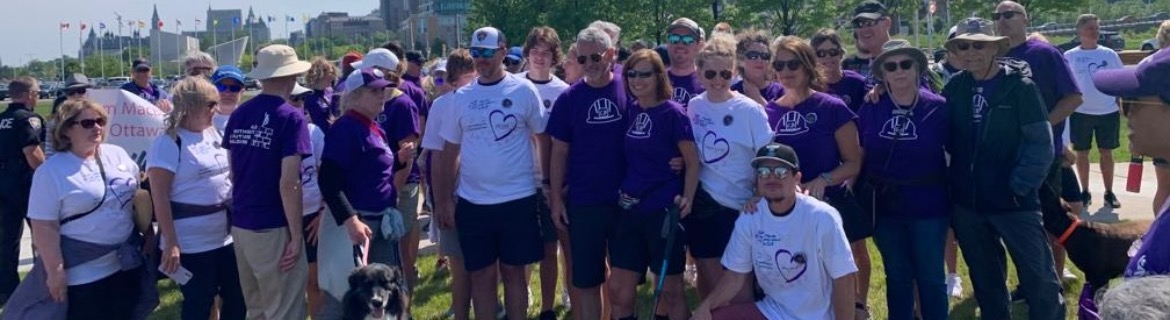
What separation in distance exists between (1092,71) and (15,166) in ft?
30.2

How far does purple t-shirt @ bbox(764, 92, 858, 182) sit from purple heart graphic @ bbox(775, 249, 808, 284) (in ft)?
2.06

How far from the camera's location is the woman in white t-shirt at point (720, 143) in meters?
4.72

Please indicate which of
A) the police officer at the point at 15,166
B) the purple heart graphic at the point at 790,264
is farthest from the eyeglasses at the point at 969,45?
the police officer at the point at 15,166

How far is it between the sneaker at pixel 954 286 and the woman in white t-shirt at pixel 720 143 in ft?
7.26

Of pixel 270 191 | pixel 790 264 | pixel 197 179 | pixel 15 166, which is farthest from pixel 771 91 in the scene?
pixel 15 166

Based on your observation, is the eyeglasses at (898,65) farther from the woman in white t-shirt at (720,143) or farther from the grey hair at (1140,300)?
the grey hair at (1140,300)

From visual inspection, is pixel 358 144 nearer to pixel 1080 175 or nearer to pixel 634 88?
pixel 634 88

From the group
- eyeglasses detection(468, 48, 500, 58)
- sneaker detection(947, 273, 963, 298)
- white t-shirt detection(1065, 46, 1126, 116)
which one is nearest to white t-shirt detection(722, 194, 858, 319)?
eyeglasses detection(468, 48, 500, 58)

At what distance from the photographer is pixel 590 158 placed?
5.01 m

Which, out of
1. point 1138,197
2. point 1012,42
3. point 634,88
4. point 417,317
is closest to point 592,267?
point 634,88

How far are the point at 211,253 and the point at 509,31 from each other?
2767 centimetres

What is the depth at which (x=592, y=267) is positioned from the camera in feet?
16.8

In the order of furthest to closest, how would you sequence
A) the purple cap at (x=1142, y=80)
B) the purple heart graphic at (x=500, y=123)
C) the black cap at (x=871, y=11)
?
the black cap at (x=871, y=11), the purple heart graphic at (x=500, y=123), the purple cap at (x=1142, y=80)

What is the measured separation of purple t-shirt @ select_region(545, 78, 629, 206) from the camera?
16.4 feet
